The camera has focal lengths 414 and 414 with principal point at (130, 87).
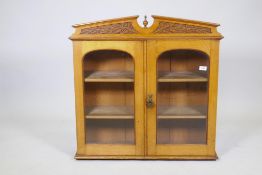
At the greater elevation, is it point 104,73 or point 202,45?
point 202,45

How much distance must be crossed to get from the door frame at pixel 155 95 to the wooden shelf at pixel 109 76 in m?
0.22

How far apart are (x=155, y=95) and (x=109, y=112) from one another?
0.47m

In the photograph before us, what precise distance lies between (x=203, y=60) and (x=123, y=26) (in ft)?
2.48

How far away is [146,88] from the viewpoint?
3.60 metres

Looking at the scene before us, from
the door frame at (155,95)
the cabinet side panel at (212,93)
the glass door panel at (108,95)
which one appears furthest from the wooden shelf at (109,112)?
the cabinet side panel at (212,93)

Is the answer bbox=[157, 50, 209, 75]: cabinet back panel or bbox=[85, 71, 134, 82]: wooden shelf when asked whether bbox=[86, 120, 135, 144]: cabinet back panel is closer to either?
bbox=[85, 71, 134, 82]: wooden shelf

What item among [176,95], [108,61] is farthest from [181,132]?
[108,61]

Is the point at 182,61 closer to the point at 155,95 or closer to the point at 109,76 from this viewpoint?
the point at 155,95

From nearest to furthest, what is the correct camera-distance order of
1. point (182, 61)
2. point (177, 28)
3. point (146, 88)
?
1. point (177, 28)
2. point (146, 88)
3. point (182, 61)

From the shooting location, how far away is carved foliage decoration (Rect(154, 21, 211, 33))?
349 cm

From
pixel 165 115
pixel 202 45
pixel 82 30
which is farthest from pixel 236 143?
pixel 82 30

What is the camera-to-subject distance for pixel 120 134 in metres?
3.76

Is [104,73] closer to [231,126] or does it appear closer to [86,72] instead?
[86,72]

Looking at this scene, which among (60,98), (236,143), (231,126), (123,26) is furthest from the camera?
(60,98)
